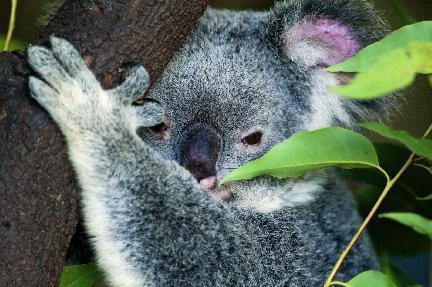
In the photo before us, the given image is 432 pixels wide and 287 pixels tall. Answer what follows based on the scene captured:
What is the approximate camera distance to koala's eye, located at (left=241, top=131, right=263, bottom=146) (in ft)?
8.66

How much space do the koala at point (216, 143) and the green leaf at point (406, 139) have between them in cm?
76

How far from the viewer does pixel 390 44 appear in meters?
1.79

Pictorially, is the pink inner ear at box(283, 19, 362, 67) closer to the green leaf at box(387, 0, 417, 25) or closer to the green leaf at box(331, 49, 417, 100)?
the green leaf at box(387, 0, 417, 25)

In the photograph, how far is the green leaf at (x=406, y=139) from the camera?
5.59 feet

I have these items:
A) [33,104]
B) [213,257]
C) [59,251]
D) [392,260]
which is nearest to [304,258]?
[213,257]

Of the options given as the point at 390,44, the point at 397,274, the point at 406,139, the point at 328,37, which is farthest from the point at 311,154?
the point at 397,274

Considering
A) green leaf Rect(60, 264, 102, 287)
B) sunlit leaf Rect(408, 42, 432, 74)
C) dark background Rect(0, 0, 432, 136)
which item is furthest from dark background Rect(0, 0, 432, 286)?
sunlit leaf Rect(408, 42, 432, 74)

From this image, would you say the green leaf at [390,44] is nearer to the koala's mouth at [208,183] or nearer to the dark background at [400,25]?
the koala's mouth at [208,183]

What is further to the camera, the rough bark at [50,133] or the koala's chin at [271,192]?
the koala's chin at [271,192]

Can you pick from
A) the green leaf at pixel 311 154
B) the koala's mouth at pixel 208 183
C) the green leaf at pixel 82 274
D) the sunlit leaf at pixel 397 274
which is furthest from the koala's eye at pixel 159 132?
the sunlit leaf at pixel 397 274

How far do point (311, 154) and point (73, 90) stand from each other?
0.74 metres

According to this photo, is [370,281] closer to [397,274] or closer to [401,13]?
[401,13]

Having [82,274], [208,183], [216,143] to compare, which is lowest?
[82,274]

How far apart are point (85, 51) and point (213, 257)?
870 millimetres
